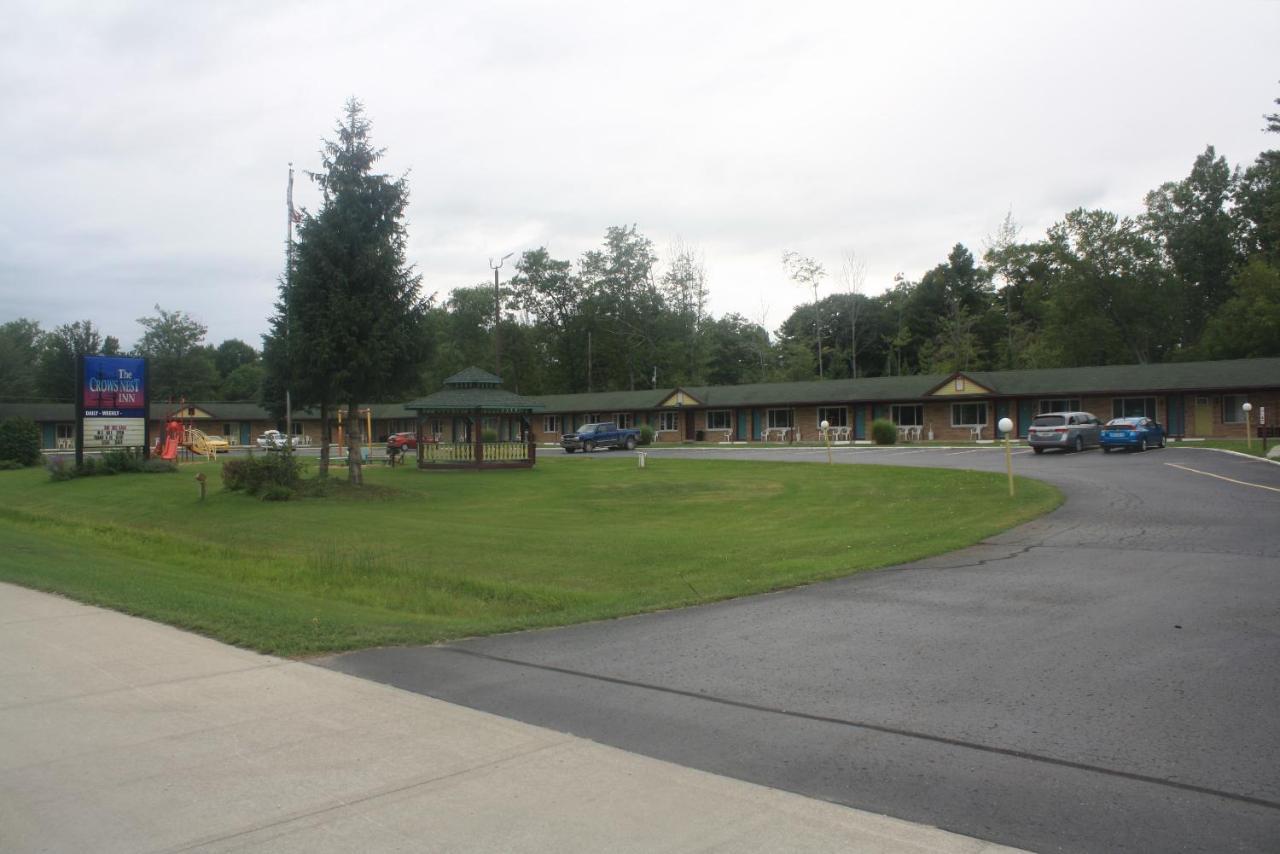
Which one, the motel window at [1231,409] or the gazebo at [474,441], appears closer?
the gazebo at [474,441]

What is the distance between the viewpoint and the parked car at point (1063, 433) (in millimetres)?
35125

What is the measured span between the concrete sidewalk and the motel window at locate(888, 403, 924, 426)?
50.9 m

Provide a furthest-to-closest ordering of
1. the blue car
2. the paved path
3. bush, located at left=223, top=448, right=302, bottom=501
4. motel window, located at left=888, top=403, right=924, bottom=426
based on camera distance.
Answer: motel window, located at left=888, top=403, right=924, bottom=426 → the blue car → bush, located at left=223, top=448, right=302, bottom=501 → the paved path

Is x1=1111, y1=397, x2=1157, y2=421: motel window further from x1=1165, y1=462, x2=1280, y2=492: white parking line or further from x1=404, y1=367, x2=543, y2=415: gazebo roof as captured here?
x1=404, y1=367, x2=543, y2=415: gazebo roof

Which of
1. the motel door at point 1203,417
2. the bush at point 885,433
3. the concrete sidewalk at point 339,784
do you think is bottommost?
the concrete sidewalk at point 339,784

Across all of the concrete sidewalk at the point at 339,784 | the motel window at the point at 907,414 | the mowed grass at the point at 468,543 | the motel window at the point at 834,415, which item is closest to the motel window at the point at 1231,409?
the motel window at the point at 907,414

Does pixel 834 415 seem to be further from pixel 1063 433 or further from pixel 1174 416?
pixel 1063 433

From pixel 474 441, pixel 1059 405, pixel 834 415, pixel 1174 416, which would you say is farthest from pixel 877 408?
pixel 474 441

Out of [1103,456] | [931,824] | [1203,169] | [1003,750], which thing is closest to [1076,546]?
[1003,750]

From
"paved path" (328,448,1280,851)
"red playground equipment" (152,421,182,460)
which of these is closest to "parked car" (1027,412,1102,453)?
"paved path" (328,448,1280,851)

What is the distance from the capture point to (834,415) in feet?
191

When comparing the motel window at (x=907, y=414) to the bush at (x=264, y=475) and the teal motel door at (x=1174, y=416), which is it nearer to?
the teal motel door at (x=1174, y=416)

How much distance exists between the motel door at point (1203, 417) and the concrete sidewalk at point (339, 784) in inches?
1867

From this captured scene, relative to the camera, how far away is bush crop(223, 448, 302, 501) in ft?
90.9
